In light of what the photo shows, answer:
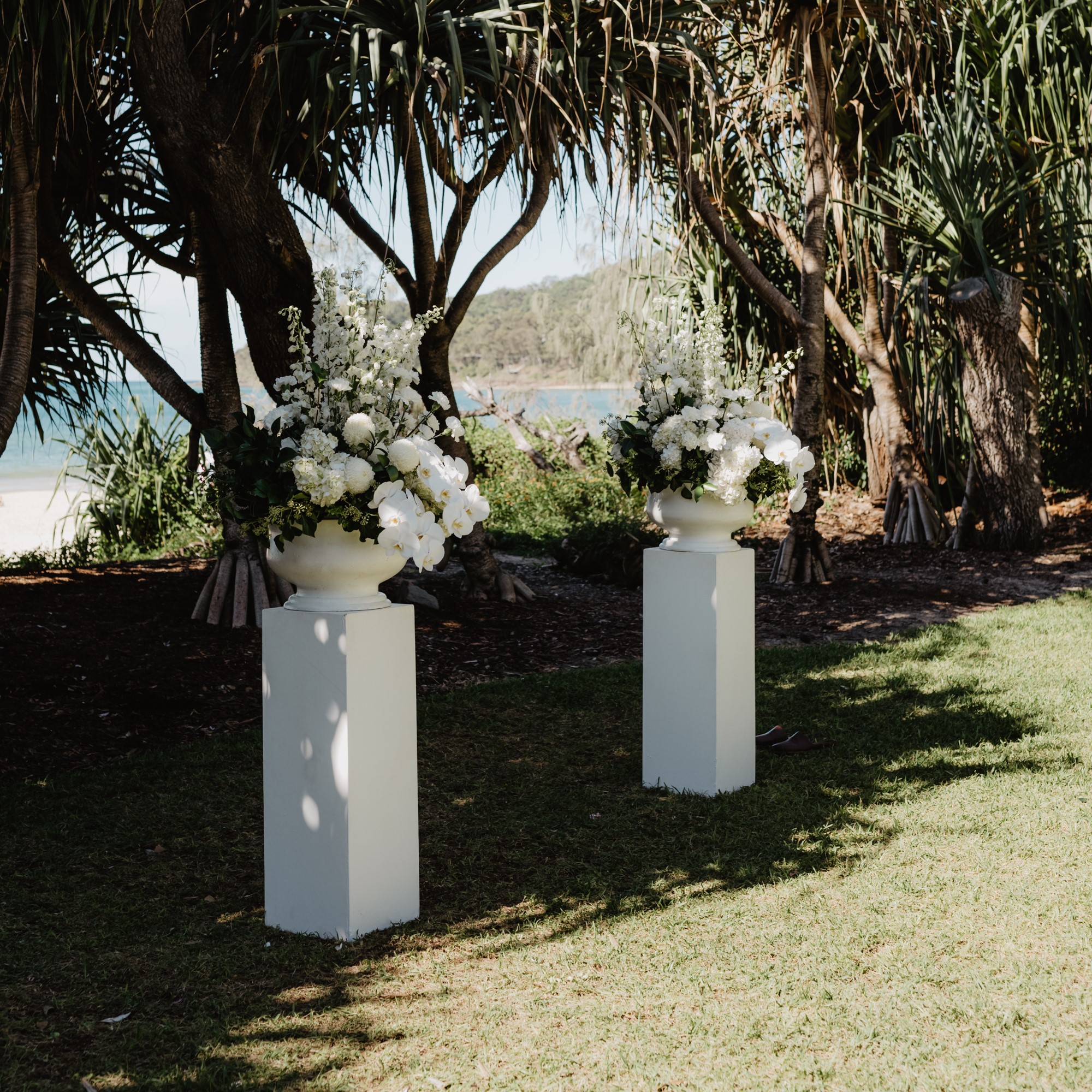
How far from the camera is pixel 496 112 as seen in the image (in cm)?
598

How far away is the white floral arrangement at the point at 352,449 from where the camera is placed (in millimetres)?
2525

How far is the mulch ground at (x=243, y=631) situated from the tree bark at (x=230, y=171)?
145cm

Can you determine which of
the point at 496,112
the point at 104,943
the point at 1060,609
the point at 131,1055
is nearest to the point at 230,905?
the point at 104,943

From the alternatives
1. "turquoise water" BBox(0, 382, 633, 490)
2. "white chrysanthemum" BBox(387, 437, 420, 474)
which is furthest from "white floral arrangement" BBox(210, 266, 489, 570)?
"turquoise water" BBox(0, 382, 633, 490)

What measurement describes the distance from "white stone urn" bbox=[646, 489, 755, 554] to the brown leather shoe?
827mm

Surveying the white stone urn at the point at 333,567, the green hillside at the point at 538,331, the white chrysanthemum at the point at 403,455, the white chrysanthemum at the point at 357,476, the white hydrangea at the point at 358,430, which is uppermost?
the green hillside at the point at 538,331

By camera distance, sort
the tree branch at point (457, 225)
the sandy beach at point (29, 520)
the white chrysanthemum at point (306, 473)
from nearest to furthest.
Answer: the white chrysanthemum at point (306, 473)
the tree branch at point (457, 225)
the sandy beach at point (29, 520)

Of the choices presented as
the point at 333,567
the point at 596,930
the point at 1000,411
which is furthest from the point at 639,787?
the point at 1000,411

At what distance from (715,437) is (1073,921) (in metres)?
1.75

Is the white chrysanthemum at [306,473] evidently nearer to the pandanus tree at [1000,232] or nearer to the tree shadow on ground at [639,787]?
the tree shadow on ground at [639,787]

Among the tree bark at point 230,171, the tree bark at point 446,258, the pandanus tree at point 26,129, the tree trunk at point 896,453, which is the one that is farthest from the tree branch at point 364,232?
the tree trunk at point 896,453

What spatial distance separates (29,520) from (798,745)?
15.9 meters

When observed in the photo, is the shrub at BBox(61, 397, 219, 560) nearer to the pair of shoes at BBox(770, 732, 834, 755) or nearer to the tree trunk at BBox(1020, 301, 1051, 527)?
the pair of shoes at BBox(770, 732, 834, 755)

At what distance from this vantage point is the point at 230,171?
500cm
